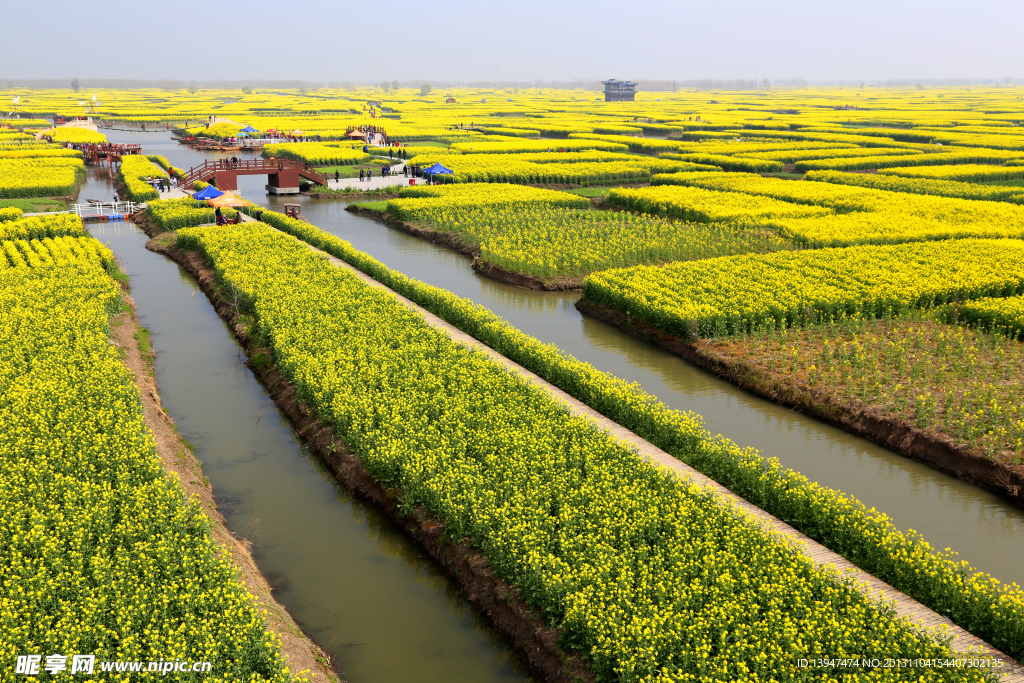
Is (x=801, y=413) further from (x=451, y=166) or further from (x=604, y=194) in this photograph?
(x=451, y=166)

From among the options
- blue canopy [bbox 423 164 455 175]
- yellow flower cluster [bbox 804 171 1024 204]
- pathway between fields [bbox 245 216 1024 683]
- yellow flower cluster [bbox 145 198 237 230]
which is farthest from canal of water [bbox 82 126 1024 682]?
yellow flower cluster [bbox 804 171 1024 204]

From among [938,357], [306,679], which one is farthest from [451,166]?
[306,679]

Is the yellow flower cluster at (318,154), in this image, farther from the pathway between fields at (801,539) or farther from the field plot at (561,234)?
the pathway between fields at (801,539)

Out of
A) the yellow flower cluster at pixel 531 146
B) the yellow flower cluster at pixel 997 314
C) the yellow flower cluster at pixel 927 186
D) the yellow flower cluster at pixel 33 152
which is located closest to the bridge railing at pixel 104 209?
the yellow flower cluster at pixel 33 152

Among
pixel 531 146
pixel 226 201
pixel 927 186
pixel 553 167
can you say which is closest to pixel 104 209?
pixel 226 201

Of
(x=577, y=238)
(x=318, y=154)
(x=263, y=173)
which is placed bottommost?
(x=577, y=238)

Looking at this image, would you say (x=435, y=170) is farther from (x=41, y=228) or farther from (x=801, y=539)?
(x=801, y=539)
